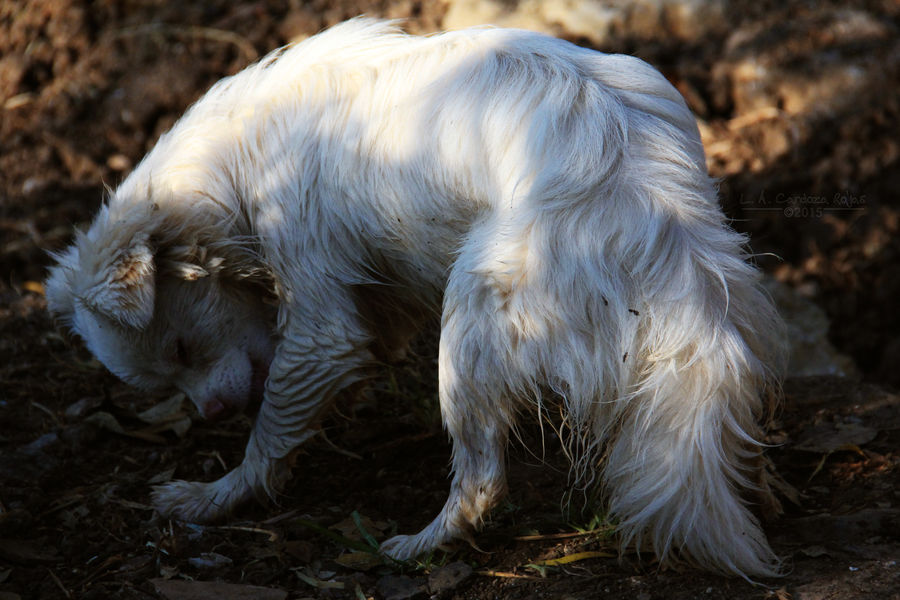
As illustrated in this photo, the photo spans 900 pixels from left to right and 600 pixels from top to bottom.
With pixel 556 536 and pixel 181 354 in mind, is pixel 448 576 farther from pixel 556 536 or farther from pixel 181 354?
pixel 181 354

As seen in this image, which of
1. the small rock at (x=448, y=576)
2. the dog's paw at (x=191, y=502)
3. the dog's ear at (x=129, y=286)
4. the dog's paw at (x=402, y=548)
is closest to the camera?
the small rock at (x=448, y=576)

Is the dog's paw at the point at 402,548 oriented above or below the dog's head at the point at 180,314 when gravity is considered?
below

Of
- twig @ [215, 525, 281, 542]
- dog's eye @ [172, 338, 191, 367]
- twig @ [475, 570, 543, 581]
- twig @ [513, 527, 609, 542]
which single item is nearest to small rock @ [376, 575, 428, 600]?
twig @ [475, 570, 543, 581]

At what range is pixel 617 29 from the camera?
644 cm

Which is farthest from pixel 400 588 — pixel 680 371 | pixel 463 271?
pixel 680 371

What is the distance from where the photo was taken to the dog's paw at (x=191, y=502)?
139 inches

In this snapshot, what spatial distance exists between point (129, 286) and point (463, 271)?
1.24 m

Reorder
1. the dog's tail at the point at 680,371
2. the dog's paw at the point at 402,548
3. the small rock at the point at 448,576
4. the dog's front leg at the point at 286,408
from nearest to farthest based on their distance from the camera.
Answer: the dog's tail at the point at 680,371
the small rock at the point at 448,576
the dog's paw at the point at 402,548
the dog's front leg at the point at 286,408

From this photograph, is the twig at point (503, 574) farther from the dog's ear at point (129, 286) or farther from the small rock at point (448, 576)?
the dog's ear at point (129, 286)

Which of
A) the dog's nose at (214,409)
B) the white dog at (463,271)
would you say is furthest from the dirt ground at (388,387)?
the dog's nose at (214,409)

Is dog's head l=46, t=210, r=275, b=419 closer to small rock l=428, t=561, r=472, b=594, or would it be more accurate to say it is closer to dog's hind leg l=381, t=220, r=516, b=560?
dog's hind leg l=381, t=220, r=516, b=560

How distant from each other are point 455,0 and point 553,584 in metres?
4.77

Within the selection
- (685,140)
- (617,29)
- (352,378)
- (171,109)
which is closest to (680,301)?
(685,140)

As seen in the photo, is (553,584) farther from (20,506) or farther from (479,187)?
(20,506)
